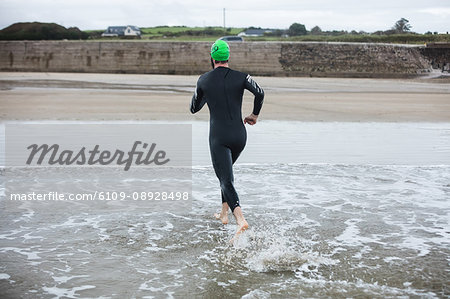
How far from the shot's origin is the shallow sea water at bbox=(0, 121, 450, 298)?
3986 millimetres

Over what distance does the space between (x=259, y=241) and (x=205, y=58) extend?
3492 centimetres

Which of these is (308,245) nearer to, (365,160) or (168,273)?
(168,273)

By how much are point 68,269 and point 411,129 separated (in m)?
10.8

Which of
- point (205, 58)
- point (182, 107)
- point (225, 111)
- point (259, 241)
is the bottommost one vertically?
point (259, 241)

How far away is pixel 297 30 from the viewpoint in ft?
287

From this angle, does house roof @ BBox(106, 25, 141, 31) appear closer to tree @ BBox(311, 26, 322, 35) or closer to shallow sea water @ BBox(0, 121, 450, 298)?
tree @ BBox(311, 26, 322, 35)

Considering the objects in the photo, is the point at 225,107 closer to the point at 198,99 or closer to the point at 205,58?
the point at 198,99

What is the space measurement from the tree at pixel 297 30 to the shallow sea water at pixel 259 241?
81.0m

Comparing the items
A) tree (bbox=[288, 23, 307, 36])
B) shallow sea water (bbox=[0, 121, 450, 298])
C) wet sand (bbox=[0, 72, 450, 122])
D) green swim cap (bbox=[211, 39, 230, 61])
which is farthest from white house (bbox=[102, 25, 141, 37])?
green swim cap (bbox=[211, 39, 230, 61])

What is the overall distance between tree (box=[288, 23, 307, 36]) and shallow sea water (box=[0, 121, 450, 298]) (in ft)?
266

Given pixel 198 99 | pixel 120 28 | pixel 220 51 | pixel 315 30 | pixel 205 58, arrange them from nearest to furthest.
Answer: pixel 220 51, pixel 198 99, pixel 205 58, pixel 315 30, pixel 120 28

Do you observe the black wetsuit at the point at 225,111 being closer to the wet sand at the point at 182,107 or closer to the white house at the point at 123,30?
the wet sand at the point at 182,107

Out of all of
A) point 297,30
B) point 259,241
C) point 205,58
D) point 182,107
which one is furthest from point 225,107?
point 297,30

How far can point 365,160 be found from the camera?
9.11 meters
